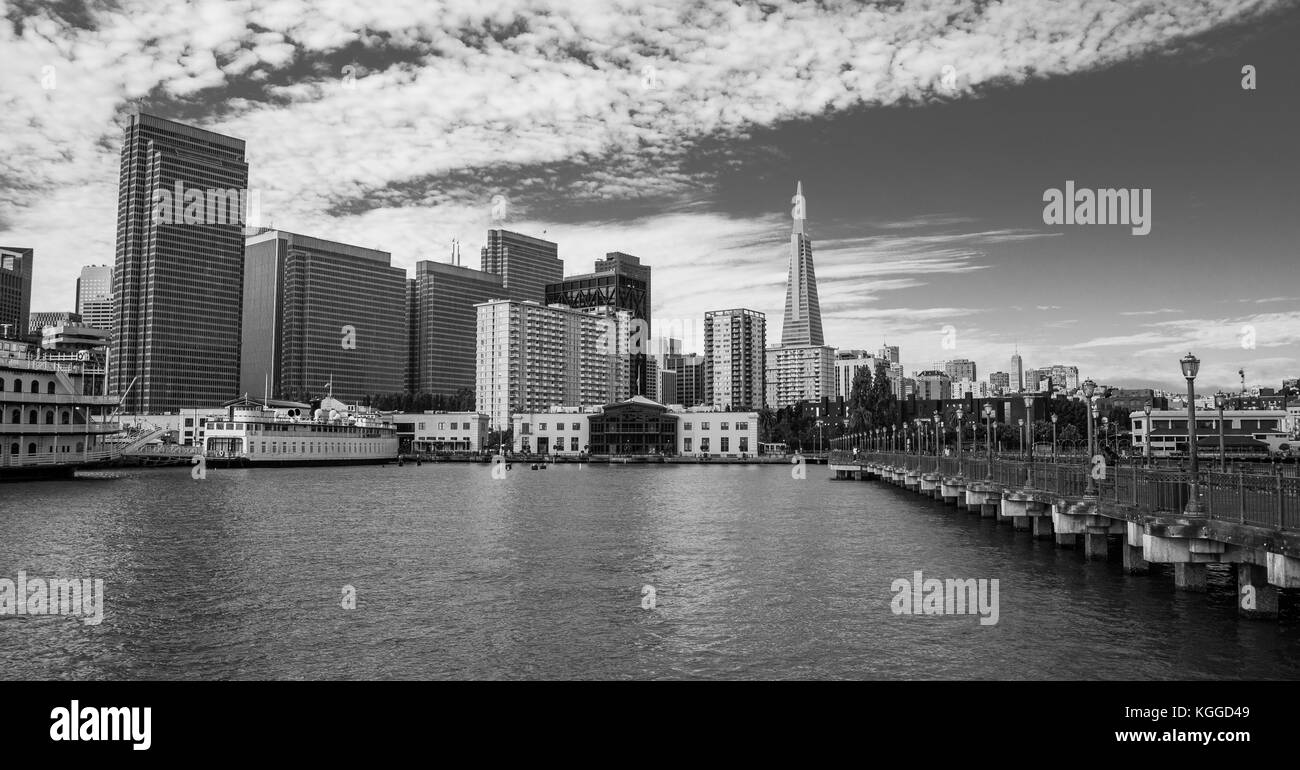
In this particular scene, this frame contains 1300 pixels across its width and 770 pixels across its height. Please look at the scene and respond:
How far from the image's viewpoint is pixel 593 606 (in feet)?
99.0

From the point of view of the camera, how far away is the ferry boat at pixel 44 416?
326 ft

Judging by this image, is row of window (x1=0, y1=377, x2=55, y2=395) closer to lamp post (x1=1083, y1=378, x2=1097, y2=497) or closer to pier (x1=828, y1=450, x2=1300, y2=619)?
pier (x1=828, y1=450, x2=1300, y2=619)

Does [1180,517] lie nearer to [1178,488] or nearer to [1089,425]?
[1178,488]

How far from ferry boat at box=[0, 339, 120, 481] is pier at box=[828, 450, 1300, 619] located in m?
105

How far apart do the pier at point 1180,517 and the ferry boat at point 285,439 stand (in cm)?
14465
